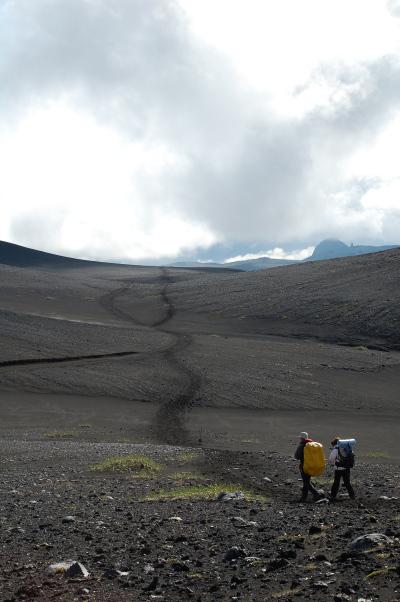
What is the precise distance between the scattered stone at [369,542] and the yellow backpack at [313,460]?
522 cm

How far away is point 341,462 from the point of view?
13805mm

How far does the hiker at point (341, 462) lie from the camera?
1362 centimetres

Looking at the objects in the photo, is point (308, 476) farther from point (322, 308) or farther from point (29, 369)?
point (322, 308)

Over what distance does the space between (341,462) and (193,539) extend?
5604mm

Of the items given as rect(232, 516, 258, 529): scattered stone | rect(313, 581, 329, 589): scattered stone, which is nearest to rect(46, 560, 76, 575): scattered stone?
rect(232, 516, 258, 529): scattered stone

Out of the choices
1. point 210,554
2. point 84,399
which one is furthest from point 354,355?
point 210,554

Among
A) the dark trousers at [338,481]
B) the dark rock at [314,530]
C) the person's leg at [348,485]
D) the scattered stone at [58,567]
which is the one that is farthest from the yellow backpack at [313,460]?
the scattered stone at [58,567]

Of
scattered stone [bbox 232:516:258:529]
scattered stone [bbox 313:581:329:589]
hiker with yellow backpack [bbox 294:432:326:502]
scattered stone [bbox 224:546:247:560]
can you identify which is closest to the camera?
scattered stone [bbox 313:581:329:589]

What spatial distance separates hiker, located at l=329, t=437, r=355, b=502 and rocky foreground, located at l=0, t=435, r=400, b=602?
50 centimetres

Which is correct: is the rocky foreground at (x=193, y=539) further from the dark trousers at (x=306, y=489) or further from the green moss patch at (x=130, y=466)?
the green moss patch at (x=130, y=466)

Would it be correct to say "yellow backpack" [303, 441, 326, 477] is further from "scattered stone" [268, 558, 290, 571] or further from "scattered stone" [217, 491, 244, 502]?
"scattered stone" [268, 558, 290, 571]

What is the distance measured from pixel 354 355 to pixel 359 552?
152 feet

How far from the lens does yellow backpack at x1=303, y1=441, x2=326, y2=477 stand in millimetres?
13641

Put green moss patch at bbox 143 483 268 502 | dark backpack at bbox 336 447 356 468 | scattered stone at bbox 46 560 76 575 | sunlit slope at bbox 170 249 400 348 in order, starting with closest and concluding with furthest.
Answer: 1. scattered stone at bbox 46 560 76 575
2. green moss patch at bbox 143 483 268 502
3. dark backpack at bbox 336 447 356 468
4. sunlit slope at bbox 170 249 400 348
